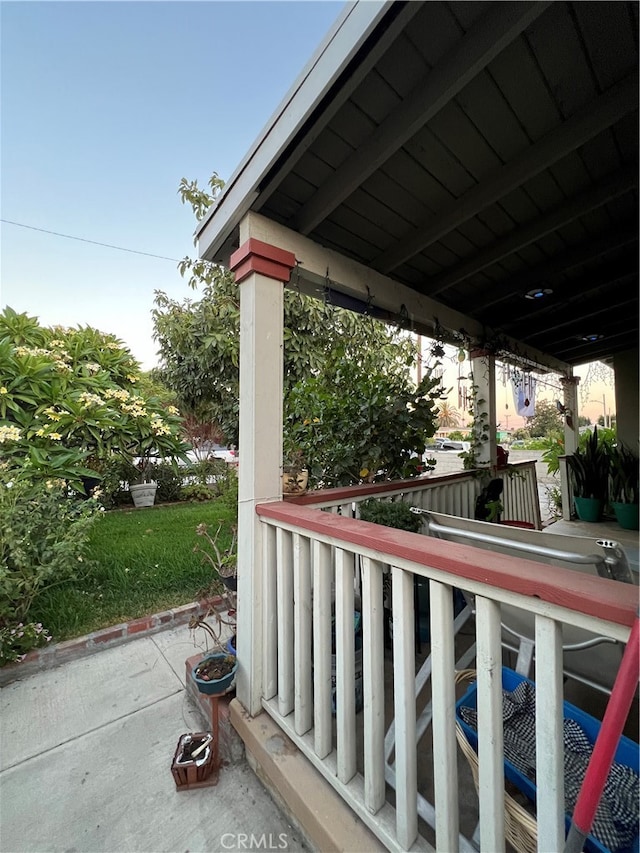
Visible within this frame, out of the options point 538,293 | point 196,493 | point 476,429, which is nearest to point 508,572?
point 538,293

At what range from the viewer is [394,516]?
206 centimetres

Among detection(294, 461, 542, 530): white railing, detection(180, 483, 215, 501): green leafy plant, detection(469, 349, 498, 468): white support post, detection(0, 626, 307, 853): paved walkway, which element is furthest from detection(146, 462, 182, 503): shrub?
detection(469, 349, 498, 468): white support post

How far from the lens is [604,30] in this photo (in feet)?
3.70

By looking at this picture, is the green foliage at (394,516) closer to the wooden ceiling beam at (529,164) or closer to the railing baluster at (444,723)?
the railing baluster at (444,723)

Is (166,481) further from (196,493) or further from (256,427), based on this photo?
(256,427)

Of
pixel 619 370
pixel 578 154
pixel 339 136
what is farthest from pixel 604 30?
pixel 619 370

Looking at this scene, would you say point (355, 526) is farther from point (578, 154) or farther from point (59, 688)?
point (59, 688)

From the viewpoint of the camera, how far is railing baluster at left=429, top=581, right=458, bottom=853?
0.96m

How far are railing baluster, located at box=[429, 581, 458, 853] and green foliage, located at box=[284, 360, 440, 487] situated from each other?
1804mm

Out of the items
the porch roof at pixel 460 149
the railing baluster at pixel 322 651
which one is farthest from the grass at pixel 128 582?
the porch roof at pixel 460 149

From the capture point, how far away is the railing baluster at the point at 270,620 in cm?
166

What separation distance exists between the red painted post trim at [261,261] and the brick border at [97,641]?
6.15ft

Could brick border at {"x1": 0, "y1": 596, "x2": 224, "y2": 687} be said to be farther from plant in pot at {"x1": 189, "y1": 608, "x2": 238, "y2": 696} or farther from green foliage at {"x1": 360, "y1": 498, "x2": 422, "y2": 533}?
green foliage at {"x1": 360, "y1": 498, "x2": 422, "y2": 533}

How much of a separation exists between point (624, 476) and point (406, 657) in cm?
378
